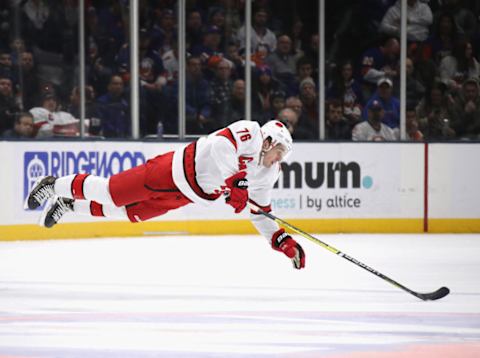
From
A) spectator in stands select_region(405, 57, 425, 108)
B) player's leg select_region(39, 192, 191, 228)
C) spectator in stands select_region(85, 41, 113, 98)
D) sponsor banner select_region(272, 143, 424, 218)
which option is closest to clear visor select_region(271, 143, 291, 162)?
player's leg select_region(39, 192, 191, 228)

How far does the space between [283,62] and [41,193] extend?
4896mm

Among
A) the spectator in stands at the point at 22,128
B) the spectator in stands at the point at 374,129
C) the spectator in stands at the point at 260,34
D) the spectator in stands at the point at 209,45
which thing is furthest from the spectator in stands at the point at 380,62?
the spectator in stands at the point at 22,128

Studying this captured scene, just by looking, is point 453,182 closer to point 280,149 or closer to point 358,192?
point 358,192

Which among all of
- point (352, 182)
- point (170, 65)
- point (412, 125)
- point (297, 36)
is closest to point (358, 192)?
point (352, 182)

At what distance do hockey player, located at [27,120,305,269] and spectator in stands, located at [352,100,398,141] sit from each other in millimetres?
4558

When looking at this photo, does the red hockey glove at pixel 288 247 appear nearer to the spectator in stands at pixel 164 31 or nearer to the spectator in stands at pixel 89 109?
the spectator in stands at pixel 89 109

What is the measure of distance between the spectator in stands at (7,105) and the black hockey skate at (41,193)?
3.00 meters

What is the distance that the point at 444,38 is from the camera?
1087cm

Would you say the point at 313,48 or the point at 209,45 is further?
the point at 313,48

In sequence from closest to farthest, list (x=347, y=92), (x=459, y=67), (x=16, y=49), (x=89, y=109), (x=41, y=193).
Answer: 1. (x=41, y=193)
2. (x=16, y=49)
3. (x=89, y=109)
4. (x=347, y=92)
5. (x=459, y=67)

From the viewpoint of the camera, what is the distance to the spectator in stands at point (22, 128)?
29.8 ft

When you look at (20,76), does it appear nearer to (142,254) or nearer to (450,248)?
(142,254)

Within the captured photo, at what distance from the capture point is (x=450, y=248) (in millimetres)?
8445

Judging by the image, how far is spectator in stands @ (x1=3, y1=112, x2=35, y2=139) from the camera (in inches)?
358
